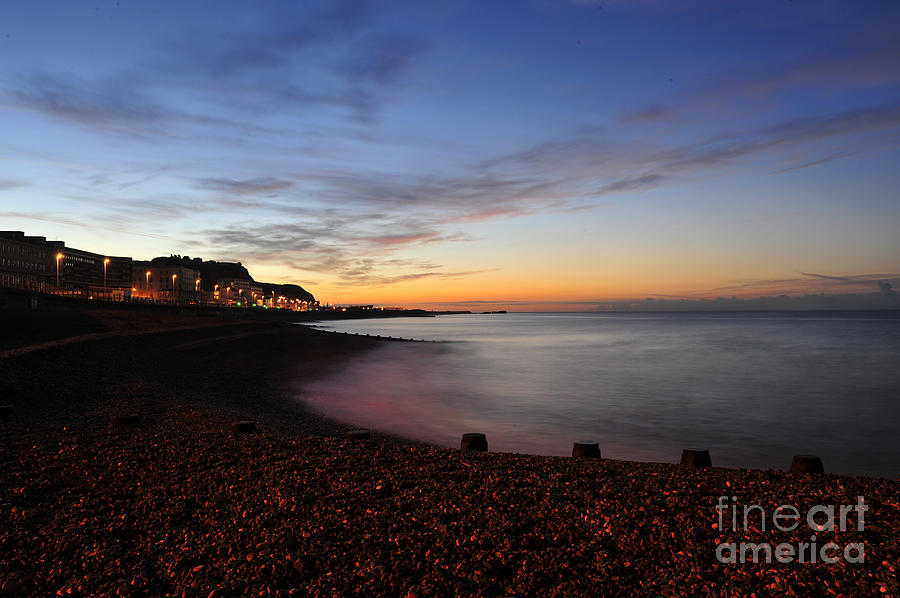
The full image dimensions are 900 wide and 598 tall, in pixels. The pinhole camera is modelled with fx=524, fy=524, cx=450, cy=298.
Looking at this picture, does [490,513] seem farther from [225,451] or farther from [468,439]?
[225,451]

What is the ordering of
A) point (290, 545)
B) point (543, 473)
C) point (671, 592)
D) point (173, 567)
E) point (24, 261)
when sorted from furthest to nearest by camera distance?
point (24, 261)
point (543, 473)
point (290, 545)
point (173, 567)
point (671, 592)

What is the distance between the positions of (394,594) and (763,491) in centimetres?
525

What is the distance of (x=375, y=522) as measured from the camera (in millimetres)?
6336

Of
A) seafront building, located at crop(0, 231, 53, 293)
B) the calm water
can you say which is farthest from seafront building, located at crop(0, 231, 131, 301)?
the calm water

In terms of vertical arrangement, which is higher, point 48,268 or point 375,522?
point 48,268

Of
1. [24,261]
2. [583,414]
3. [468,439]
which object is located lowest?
[583,414]

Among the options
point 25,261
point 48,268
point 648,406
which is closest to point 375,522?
point 648,406

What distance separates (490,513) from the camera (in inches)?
255

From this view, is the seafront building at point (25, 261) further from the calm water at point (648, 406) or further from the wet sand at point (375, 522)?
the wet sand at point (375, 522)

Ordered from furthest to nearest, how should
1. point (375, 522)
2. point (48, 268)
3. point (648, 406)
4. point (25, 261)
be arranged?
point (48, 268) → point (25, 261) → point (648, 406) → point (375, 522)

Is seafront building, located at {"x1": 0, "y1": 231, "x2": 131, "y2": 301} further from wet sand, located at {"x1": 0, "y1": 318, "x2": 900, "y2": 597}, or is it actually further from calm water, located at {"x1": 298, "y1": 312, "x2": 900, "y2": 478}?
wet sand, located at {"x1": 0, "y1": 318, "x2": 900, "y2": 597}

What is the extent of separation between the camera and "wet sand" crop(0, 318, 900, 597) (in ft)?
16.3

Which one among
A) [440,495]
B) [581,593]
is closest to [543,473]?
[440,495]

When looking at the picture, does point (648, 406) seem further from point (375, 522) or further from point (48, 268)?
point (48, 268)
